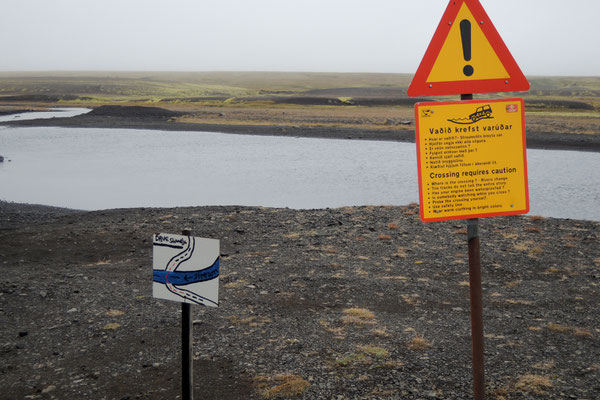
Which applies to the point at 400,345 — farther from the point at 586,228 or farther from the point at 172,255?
→ the point at 586,228

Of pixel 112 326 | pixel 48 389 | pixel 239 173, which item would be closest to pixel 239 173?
pixel 239 173

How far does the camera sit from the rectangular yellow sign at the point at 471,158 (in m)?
3.78

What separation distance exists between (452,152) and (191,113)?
182 ft

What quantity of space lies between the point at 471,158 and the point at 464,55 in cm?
70

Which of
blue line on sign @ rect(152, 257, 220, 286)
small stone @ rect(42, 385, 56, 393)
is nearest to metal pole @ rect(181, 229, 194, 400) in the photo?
blue line on sign @ rect(152, 257, 220, 286)

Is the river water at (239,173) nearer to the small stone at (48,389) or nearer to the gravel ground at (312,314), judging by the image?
the gravel ground at (312,314)

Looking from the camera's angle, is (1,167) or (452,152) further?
(1,167)

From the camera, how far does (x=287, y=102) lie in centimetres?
7681

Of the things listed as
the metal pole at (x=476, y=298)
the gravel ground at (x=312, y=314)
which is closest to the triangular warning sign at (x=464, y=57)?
the metal pole at (x=476, y=298)

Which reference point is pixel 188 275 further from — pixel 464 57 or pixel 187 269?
pixel 464 57

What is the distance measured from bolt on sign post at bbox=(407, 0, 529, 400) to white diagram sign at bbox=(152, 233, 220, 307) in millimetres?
1591

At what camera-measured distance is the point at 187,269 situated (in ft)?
13.9

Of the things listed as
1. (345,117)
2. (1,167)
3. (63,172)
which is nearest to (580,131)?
(345,117)

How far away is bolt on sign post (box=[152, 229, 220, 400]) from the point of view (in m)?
4.20
